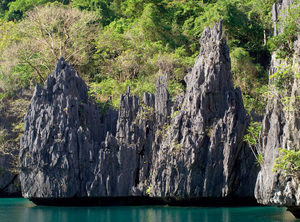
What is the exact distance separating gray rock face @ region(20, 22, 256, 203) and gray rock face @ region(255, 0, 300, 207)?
4.18 meters

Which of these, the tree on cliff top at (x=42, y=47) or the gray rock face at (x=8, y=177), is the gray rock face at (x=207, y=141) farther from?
the gray rock face at (x=8, y=177)

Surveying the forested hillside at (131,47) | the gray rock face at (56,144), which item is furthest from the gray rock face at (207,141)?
the forested hillside at (131,47)

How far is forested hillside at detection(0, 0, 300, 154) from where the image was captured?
28562 millimetres

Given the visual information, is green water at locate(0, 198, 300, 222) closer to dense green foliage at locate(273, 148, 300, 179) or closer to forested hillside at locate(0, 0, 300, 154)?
dense green foliage at locate(273, 148, 300, 179)

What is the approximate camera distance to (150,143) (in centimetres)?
2259

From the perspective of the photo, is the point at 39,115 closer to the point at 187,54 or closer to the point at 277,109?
the point at 277,109

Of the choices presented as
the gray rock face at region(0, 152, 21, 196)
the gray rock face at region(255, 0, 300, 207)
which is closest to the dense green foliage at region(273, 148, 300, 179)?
the gray rock face at region(255, 0, 300, 207)

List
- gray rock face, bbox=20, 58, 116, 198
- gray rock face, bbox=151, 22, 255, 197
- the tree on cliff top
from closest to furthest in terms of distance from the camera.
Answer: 1. gray rock face, bbox=151, 22, 255, 197
2. gray rock face, bbox=20, 58, 116, 198
3. the tree on cliff top

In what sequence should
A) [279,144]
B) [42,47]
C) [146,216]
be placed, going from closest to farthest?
1. [279,144]
2. [146,216]
3. [42,47]

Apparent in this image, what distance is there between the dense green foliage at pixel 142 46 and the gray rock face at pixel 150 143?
489 cm

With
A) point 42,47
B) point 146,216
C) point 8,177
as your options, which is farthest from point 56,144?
point 42,47

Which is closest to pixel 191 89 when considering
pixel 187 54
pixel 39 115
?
pixel 39 115

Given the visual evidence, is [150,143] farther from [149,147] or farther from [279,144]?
[279,144]

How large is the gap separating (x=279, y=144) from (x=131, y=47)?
63.9 ft
